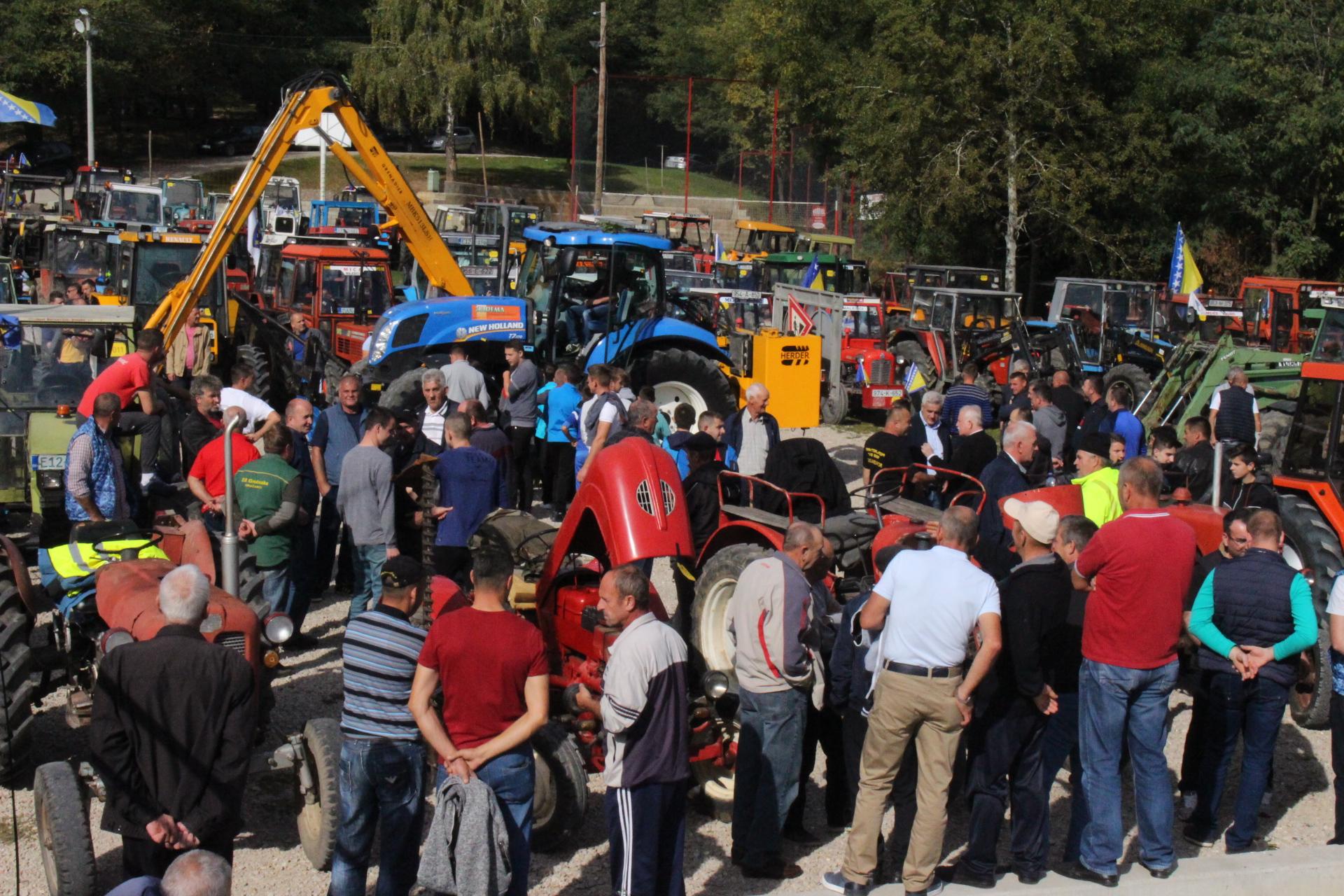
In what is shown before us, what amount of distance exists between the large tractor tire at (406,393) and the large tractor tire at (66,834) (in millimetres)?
7507

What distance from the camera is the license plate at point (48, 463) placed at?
8875 millimetres

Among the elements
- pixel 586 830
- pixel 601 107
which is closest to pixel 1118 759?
pixel 586 830

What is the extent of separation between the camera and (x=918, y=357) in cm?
1864

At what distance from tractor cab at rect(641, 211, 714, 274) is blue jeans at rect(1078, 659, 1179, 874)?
1884 cm

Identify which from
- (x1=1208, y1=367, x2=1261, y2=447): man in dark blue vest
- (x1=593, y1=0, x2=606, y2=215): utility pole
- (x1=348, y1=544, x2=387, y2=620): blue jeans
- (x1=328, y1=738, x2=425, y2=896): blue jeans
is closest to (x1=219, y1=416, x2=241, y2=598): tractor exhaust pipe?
(x1=348, y1=544, x2=387, y2=620): blue jeans

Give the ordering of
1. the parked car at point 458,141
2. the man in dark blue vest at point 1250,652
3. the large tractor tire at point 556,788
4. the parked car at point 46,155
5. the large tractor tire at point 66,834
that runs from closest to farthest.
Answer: the large tractor tire at point 66,834 < the large tractor tire at point 556,788 < the man in dark blue vest at point 1250,652 < the parked car at point 46,155 < the parked car at point 458,141

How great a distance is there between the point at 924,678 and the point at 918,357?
45.8ft

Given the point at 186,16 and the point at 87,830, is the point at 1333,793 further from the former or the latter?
the point at 186,16

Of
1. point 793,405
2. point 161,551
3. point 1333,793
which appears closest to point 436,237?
point 793,405

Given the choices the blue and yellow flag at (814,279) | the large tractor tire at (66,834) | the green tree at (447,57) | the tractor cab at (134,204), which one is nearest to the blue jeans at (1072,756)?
the large tractor tire at (66,834)

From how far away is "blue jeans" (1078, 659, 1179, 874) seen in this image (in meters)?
5.48

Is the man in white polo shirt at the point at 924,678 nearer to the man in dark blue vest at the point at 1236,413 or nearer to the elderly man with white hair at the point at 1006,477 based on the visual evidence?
the elderly man with white hair at the point at 1006,477

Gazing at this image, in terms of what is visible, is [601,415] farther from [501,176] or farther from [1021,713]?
[501,176]

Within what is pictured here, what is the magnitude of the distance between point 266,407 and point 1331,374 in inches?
283
